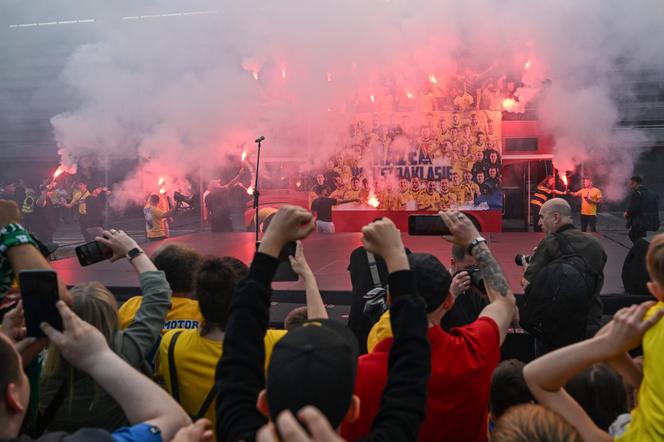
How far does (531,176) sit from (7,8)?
39.3ft

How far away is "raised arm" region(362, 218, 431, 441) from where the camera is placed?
1125 mm

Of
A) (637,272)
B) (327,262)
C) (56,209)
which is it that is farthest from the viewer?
(56,209)

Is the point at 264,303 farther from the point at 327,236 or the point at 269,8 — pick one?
the point at 269,8

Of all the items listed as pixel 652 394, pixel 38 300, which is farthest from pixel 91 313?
pixel 652 394

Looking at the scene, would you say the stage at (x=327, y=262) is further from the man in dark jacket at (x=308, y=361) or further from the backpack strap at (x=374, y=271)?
the man in dark jacket at (x=308, y=361)

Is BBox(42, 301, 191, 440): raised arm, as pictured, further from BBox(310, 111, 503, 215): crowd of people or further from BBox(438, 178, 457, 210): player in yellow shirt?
BBox(438, 178, 457, 210): player in yellow shirt

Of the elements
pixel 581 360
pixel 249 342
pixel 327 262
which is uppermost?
pixel 249 342

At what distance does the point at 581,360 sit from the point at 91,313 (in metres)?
1.35

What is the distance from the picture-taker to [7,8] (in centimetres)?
1168

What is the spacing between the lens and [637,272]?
462 centimetres

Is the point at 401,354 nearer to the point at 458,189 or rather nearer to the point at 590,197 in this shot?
the point at 590,197

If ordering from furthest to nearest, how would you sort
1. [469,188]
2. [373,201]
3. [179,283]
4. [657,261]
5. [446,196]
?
[373,201] → [446,196] → [469,188] → [179,283] → [657,261]

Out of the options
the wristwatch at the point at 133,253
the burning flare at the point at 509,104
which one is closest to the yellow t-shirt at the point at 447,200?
the burning flare at the point at 509,104

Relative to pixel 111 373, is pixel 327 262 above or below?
below
